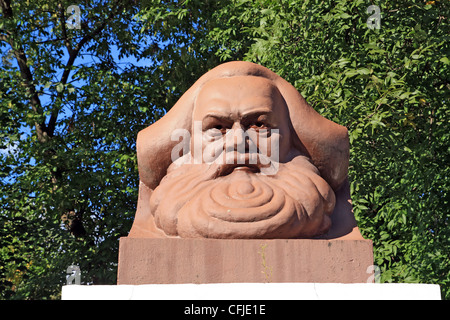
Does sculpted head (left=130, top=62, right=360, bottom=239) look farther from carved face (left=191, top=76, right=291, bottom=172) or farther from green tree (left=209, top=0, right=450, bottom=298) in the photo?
green tree (left=209, top=0, right=450, bottom=298)

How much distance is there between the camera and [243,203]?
13.5ft

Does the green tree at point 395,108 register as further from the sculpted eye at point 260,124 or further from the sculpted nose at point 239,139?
the sculpted nose at point 239,139

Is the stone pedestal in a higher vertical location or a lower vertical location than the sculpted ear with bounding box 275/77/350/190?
lower

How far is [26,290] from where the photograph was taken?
9602 millimetres

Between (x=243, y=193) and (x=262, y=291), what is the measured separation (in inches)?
32.0

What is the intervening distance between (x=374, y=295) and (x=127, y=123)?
7259 mm

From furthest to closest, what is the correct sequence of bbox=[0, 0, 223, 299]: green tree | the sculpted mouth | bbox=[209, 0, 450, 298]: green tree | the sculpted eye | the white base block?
1. bbox=[0, 0, 223, 299]: green tree
2. bbox=[209, 0, 450, 298]: green tree
3. the sculpted eye
4. the sculpted mouth
5. the white base block

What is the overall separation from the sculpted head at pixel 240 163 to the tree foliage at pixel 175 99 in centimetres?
174

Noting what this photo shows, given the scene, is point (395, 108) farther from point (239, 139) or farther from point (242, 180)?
point (242, 180)

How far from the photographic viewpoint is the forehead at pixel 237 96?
4.55m

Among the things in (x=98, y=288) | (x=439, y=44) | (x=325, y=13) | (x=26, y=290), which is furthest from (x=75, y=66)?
(x=98, y=288)

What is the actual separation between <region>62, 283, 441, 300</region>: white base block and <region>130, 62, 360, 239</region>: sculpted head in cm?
49

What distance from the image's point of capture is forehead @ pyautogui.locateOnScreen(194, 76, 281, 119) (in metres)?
4.55

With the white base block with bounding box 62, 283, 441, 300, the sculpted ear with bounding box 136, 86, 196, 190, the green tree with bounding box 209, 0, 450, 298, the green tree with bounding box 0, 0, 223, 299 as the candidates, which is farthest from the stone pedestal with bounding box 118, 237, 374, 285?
the green tree with bounding box 0, 0, 223, 299
